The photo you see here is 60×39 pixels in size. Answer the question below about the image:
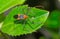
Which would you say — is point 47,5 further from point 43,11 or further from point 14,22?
point 14,22

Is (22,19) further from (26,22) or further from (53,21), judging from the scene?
(53,21)

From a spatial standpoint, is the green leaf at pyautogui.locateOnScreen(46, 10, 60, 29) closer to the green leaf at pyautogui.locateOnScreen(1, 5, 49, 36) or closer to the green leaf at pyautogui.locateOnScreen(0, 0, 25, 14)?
the green leaf at pyautogui.locateOnScreen(1, 5, 49, 36)

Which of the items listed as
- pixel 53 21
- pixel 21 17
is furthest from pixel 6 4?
pixel 53 21

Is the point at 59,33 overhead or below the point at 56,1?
below

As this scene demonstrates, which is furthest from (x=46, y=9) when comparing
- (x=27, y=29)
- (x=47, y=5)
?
(x=27, y=29)

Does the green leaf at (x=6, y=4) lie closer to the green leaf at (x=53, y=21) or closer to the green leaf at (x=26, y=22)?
the green leaf at (x=26, y=22)

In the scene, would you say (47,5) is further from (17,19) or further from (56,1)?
(17,19)

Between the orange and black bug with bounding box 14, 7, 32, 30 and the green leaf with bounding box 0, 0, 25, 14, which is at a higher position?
the green leaf with bounding box 0, 0, 25, 14

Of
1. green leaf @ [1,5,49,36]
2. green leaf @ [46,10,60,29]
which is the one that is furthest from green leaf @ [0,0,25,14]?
green leaf @ [46,10,60,29]
